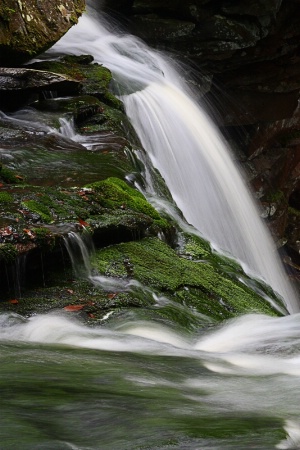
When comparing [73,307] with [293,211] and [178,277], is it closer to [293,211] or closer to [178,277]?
[178,277]

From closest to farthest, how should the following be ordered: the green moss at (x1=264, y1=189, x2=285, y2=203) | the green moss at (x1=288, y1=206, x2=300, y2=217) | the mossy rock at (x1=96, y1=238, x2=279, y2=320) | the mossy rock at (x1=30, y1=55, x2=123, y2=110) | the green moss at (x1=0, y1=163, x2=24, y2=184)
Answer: the mossy rock at (x1=96, y1=238, x2=279, y2=320), the green moss at (x1=0, y1=163, x2=24, y2=184), the mossy rock at (x1=30, y1=55, x2=123, y2=110), the green moss at (x1=264, y1=189, x2=285, y2=203), the green moss at (x1=288, y1=206, x2=300, y2=217)

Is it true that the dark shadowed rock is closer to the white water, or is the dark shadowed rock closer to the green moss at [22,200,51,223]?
the green moss at [22,200,51,223]

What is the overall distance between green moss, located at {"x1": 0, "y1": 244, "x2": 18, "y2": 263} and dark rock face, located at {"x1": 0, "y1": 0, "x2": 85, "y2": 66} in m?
5.60

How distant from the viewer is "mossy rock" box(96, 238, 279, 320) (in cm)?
620

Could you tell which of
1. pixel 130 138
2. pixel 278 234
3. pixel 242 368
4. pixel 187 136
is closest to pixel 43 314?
pixel 242 368

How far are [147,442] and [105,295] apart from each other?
309cm

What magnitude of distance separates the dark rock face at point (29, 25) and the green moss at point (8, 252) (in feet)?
18.4

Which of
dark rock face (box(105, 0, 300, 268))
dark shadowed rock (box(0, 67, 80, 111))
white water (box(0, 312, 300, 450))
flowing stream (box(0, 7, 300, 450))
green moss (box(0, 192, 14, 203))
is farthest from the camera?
dark rock face (box(105, 0, 300, 268))

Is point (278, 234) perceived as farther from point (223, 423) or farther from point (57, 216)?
point (223, 423)

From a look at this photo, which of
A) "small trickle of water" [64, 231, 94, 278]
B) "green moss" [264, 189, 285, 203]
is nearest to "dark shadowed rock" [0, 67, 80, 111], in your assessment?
"small trickle of water" [64, 231, 94, 278]

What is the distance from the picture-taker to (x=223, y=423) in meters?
2.91

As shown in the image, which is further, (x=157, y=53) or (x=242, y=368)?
(x=157, y=53)

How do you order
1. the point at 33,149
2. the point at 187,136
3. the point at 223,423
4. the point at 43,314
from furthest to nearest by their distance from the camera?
the point at 187,136 → the point at 33,149 → the point at 43,314 → the point at 223,423

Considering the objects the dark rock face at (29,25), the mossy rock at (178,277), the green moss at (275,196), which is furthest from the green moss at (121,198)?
the green moss at (275,196)
